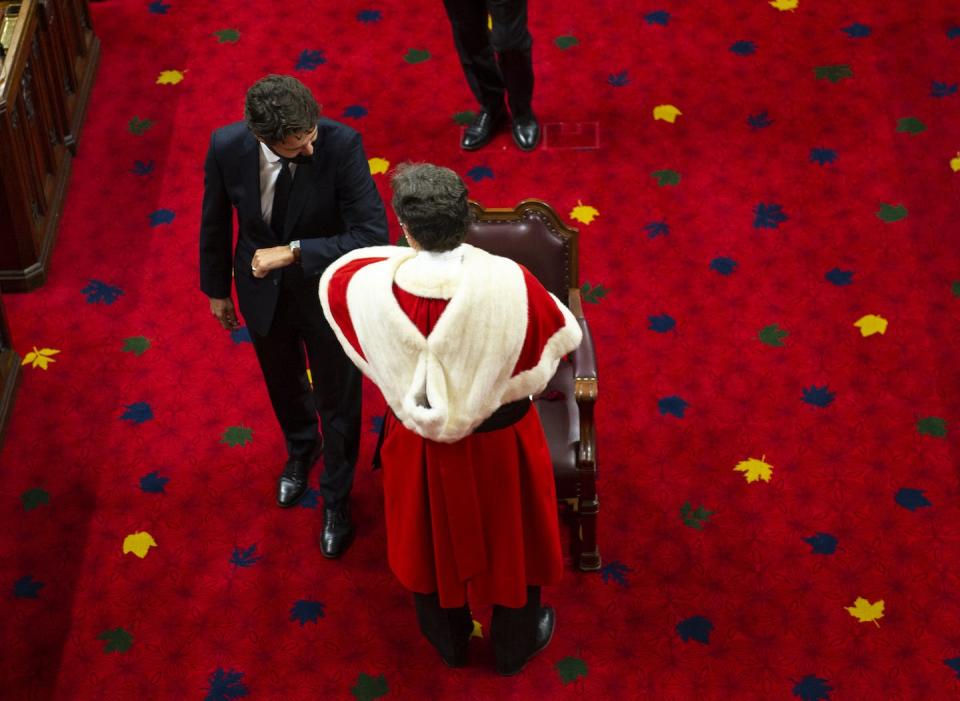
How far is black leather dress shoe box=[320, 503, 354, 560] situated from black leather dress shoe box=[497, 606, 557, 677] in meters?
0.67

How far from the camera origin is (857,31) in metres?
5.93

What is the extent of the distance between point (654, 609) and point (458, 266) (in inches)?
63.5

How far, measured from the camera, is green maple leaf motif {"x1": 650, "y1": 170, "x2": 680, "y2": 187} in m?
5.43

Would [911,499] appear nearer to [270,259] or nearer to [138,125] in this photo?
[270,259]

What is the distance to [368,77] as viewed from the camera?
19.5 feet

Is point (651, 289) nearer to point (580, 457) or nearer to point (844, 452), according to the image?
point (844, 452)

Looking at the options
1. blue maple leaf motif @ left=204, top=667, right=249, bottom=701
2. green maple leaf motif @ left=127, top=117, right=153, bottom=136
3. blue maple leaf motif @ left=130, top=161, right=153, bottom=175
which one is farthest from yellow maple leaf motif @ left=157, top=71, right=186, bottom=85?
blue maple leaf motif @ left=204, top=667, right=249, bottom=701

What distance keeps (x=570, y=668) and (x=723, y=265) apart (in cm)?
178

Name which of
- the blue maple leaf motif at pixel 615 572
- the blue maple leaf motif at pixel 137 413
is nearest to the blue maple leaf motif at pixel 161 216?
the blue maple leaf motif at pixel 137 413

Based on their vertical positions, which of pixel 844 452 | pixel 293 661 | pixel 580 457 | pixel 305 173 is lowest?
pixel 293 661

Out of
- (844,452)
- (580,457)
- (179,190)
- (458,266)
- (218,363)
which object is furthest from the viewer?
(179,190)

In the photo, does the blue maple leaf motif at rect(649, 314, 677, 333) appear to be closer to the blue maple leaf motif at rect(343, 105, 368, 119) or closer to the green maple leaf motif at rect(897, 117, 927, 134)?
the green maple leaf motif at rect(897, 117, 927, 134)

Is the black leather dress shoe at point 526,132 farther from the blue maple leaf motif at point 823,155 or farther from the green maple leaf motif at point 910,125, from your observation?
the green maple leaf motif at point 910,125

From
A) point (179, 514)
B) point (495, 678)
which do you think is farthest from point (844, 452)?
point (179, 514)
